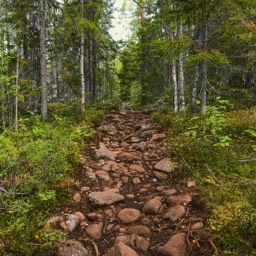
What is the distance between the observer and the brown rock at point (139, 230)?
405cm

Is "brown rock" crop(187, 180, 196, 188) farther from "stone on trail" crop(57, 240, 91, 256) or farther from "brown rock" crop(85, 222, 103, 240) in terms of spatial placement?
"stone on trail" crop(57, 240, 91, 256)

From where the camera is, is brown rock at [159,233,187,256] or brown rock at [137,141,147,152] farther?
brown rock at [137,141,147,152]

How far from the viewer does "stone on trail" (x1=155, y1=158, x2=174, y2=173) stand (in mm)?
6145

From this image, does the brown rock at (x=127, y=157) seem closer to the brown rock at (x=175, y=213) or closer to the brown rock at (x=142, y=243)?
the brown rock at (x=175, y=213)

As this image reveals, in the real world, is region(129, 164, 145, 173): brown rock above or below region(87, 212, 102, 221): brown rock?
above

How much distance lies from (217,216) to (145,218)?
1.35 meters

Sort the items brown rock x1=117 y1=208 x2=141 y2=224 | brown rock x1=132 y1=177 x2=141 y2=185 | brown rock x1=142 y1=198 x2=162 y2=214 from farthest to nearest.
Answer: brown rock x1=132 y1=177 x2=141 y2=185
brown rock x1=142 y1=198 x2=162 y2=214
brown rock x1=117 y1=208 x2=141 y2=224

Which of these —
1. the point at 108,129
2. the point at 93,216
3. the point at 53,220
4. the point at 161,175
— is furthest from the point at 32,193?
the point at 108,129

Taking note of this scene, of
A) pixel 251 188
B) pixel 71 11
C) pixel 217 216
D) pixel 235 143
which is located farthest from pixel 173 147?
pixel 71 11

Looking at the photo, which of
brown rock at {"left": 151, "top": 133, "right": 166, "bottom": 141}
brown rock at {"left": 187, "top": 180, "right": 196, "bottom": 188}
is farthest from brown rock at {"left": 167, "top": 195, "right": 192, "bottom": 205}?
brown rock at {"left": 151, "top": 133, "right": 166, "bottom": 141}

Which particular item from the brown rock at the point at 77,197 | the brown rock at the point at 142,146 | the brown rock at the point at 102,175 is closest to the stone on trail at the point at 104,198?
the brown rock at the point at 77,197

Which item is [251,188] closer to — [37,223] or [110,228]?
[110,228]

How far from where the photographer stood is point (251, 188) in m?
4.41

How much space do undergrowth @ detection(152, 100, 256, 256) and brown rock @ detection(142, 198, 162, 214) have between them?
963 millimetres
